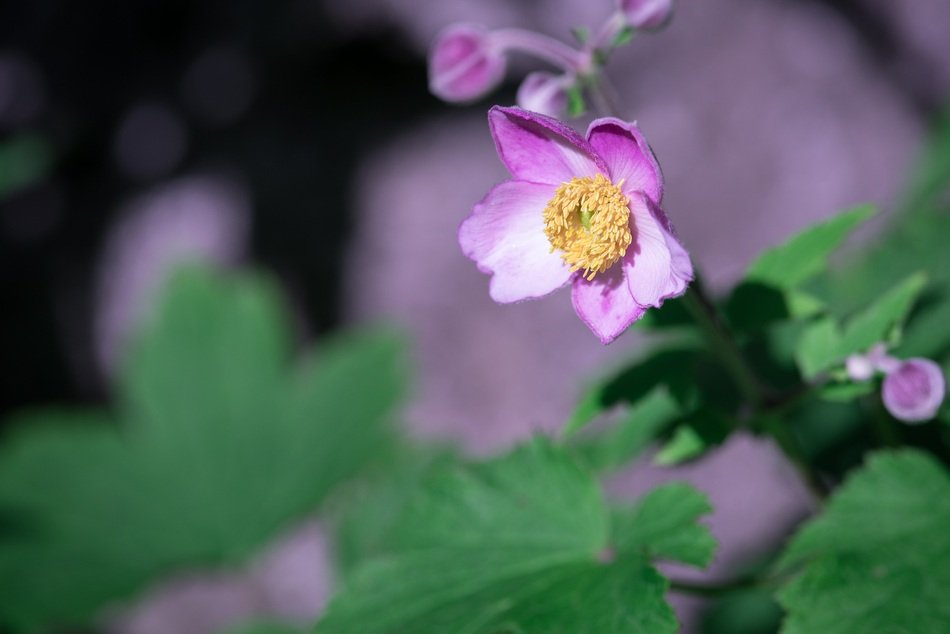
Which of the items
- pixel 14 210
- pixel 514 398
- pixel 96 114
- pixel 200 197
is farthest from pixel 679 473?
pixel 14 210

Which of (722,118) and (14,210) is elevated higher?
(14,210)

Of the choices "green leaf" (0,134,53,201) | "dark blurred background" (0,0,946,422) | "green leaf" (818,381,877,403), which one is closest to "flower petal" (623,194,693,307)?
"green leaf" (818,381,877,403)

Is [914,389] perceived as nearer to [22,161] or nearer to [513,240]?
[513,240]

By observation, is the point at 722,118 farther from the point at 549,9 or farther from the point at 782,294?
the point at 782,294

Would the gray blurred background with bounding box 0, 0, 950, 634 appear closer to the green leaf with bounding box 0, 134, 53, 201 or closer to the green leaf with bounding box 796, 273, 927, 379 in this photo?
the green leaf with bounding box 0, 134, 53, 201

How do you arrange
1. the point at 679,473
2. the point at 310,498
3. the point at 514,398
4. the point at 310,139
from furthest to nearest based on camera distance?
the point at 310,139
the point at 514,398
the point at 679,473
the point at 310,498

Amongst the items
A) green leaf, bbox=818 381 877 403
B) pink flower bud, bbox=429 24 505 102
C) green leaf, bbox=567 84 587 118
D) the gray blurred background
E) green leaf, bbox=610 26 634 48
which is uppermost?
the gray blurred background
